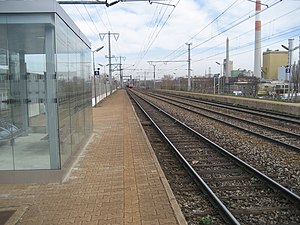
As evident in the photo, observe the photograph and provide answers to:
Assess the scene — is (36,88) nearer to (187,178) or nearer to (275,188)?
(187,178)

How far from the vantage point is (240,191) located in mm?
6145

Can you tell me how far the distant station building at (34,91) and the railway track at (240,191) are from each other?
2.92 metres

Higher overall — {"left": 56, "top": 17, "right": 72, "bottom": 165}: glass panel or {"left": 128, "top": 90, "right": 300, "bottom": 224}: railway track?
{"left": 56, "top": 17, "right": 72, "bottom": 165}: glass panel

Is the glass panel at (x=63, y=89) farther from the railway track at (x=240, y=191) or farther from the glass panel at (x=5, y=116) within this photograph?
the railway track at (x=240, y=191)

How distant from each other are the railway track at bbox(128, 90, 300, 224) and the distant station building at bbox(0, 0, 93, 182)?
115 inches

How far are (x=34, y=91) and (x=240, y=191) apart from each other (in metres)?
4.35

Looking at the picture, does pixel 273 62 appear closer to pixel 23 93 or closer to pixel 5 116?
pixel 23 93

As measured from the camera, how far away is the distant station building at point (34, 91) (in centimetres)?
601

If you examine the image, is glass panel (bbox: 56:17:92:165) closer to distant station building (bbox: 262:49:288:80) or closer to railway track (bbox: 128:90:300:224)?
railway track (bbox: 128:90:300:224)

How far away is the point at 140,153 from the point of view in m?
8.78

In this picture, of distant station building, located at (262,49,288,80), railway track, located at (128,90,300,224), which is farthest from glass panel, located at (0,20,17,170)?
distant station building, located at (262,49,288,80)

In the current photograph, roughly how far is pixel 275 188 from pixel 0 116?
5.40 m

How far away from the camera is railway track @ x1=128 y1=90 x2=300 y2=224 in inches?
195

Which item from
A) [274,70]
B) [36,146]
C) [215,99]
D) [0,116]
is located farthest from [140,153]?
[274,70]
